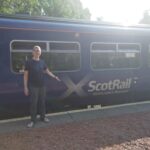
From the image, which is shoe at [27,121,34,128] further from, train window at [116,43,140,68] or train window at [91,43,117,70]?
train window at [116,43,140,68]

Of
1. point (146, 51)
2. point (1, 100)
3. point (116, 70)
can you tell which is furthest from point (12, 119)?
point (146, 51)

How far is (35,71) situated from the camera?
8117 mm

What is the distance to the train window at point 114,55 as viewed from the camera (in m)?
10.1

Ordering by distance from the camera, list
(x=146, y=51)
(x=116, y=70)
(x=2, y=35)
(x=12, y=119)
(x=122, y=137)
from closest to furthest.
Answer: (x=122, y=137), (x=2, y=35), (x=12, y=119), (x=116, y=70), (x=146, y=51)

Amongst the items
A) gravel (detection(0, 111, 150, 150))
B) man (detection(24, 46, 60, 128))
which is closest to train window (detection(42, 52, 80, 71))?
man (detection(24, 46, 60, 128))

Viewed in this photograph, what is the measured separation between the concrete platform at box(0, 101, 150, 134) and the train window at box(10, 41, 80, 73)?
123cm

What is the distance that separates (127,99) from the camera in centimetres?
1102

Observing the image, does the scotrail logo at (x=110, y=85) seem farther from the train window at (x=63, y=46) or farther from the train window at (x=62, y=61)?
the train window at (x=63, y=46)

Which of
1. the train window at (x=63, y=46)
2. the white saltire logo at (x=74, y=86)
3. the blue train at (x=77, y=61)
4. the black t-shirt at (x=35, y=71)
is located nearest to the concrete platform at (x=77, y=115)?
the blue train at (x=77, y=61)

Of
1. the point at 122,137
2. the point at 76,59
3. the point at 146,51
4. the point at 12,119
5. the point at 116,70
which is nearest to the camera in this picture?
the point at 122,137

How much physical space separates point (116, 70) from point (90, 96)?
1207mm

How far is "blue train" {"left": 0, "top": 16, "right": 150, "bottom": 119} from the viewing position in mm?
8602

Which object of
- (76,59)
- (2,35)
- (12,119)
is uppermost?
(2,35)

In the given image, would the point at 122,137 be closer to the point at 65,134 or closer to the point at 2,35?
the point at 65,134
